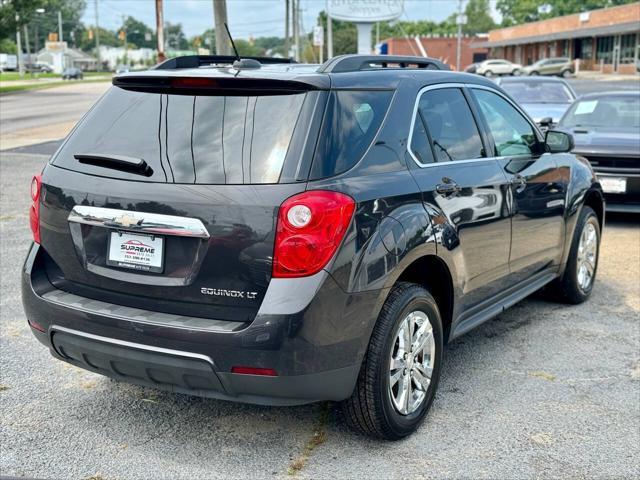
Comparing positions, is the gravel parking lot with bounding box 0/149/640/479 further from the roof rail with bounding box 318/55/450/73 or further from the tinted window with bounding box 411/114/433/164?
the roof rail with bounding box 318/55/450/73

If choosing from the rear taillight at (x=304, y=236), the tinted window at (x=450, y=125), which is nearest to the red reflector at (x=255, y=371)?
the rear taillight at (x=304, y=236)

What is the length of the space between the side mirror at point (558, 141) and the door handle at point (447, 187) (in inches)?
69.8

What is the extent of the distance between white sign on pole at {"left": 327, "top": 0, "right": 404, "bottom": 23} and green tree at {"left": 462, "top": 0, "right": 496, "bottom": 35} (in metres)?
104

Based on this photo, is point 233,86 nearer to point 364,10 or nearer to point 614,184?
point 614,184

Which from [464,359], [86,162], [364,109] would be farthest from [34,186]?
[464,359]

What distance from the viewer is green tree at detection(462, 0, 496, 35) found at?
141 meters

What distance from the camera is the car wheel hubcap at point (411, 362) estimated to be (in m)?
3.88

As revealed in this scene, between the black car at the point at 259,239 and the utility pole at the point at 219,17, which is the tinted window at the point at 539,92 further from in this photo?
the black car at the point at 259,239

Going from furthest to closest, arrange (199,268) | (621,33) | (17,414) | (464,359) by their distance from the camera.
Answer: (621,33) < (464,359) < (17,414) < (199,268)

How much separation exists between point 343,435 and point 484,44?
318 feet

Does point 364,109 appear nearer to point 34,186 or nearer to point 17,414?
point 34,186

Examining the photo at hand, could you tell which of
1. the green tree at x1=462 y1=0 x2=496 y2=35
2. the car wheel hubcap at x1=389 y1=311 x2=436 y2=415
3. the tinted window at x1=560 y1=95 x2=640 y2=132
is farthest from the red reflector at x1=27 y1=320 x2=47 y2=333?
the green tree at x1=462 y1=0 x2=496 y2=35

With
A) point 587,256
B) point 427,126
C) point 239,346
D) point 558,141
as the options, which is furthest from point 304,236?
point 587,256

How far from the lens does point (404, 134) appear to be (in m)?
4.08
